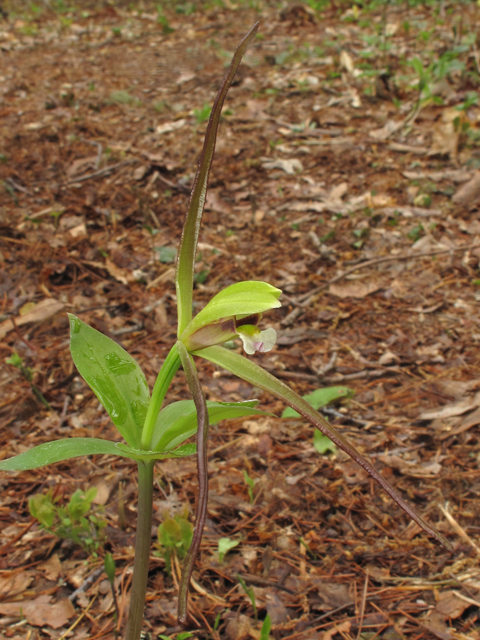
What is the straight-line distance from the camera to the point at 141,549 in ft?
4.93

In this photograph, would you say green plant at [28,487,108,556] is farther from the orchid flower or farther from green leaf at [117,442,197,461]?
the orchid flower

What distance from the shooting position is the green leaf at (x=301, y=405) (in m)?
1.25

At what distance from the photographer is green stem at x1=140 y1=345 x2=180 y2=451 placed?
146cm

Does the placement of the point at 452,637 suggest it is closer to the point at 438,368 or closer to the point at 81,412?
the point at 438,368

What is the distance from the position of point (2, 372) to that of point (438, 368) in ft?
8.22

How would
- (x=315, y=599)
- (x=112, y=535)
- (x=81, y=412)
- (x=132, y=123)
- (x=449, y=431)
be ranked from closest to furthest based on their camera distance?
(x=315, y=599)
(x=112, y=535)
(x=449, y=431)
(x=81, y=412)
(x=132, y=123)

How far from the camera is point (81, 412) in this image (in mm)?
2732

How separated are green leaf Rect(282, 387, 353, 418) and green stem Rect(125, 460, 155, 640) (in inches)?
48.3

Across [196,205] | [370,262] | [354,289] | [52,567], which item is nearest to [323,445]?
[52,567]

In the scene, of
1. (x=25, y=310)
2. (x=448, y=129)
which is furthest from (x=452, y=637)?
(x=448, y=129)

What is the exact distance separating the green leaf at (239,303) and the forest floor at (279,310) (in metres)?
1.12

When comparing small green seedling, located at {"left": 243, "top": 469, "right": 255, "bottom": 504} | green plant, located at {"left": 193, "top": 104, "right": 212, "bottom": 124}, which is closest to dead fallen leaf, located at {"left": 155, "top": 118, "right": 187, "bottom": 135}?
green plant, located at {"left": 193, "top": 104, "right": 212, "bottom": 124}

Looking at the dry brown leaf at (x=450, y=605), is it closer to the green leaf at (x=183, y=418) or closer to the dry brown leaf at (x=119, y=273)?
the green leaf at (x=183, y=418)

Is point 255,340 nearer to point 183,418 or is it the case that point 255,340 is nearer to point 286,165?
point 183,418
